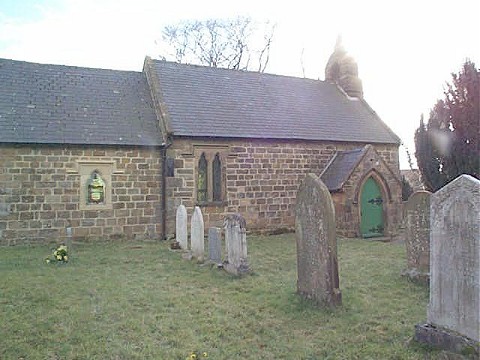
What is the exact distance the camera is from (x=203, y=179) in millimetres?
15258

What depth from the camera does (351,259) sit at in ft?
33.9

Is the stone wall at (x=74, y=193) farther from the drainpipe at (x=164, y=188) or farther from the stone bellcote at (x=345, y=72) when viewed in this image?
the stone bellcote at (x=345, y=72)

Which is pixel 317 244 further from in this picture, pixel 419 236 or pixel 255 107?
pixel 255 107

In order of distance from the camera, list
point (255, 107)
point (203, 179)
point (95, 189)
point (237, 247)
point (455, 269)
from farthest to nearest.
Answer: point (255, 107) < point (203, 179) < point (95, 189) < point (237, 247) < point (455, 269)

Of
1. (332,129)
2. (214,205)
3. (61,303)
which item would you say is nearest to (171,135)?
(214,205)

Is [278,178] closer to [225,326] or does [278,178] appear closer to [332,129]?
[332,129]

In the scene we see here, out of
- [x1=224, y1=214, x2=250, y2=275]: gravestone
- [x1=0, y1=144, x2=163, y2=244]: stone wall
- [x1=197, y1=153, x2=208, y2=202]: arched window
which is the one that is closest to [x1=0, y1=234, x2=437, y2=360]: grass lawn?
[x1=224, y1=214, x2=250, y2=275]: gravestone

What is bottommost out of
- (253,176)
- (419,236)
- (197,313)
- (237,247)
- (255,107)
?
(197,313)

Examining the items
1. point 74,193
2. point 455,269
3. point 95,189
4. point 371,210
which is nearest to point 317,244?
point 455,269

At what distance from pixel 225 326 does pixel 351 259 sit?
18.2 ft

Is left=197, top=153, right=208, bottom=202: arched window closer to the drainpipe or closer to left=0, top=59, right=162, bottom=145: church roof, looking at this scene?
the drainpipe

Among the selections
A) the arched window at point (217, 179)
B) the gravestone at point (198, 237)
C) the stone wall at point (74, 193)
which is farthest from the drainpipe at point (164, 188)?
the gravestone at point (198, 237)

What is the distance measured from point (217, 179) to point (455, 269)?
11.4m

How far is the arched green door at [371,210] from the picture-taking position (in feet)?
52.7
